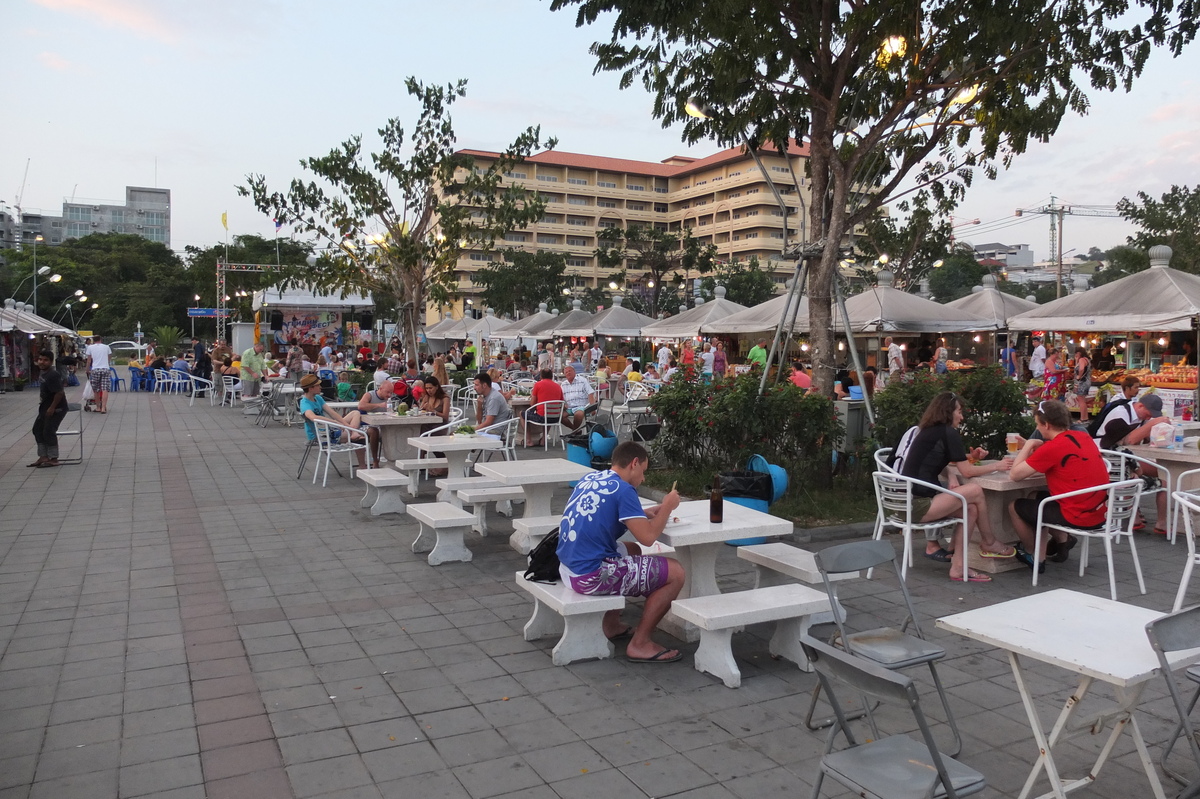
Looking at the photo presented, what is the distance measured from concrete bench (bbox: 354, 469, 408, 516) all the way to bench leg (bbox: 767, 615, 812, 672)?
465 centimetres

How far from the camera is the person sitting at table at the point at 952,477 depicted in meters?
6.07

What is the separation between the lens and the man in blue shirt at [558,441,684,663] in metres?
4.36

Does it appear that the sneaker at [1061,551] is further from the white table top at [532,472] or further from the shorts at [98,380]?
the shorts at [98,380]

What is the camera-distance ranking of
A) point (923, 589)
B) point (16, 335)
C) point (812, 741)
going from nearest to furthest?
point (812, 741), point (923, 589), point (16, 335)

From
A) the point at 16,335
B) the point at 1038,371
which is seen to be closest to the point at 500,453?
the point at 1038,371

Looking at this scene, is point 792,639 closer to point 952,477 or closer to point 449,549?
point 952,477

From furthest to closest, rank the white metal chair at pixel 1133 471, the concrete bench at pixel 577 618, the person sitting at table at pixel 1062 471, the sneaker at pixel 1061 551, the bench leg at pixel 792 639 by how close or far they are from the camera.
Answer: the white metal chair at pixel 1133 471, the sneaker at pixel 1061 551, the person sitting at table at pixel 1062 471, the bench leg at pixel 792 639, the concrete bench at pixel 577 618

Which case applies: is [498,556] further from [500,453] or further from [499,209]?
[499,209]

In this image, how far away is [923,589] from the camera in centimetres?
586

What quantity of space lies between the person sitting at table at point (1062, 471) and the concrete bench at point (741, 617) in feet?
7.90

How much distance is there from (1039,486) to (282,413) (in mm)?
16659

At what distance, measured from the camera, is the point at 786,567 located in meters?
4.73

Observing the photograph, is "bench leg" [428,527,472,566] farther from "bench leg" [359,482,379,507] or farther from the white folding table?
the white folding table

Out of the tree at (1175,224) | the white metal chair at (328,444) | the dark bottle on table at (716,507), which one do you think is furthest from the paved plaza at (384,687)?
the tree at (1175,224)
